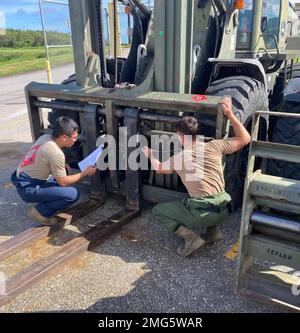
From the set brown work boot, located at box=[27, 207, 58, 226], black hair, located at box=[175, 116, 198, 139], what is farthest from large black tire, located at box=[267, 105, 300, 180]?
brown work boot, located at box=[27, 207, 58, 226]

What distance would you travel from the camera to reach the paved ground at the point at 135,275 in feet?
9.05

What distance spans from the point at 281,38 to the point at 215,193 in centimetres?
387

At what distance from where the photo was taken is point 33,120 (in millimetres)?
4551

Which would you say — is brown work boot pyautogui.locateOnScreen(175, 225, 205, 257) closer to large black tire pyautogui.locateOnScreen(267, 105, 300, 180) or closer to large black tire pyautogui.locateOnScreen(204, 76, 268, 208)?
large black tire pyautogui.locateOnScreen(204, 76, 268, 208)

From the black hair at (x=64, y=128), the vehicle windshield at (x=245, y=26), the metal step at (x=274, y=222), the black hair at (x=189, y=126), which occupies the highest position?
the vehicle windshield at (x=245, y=26)

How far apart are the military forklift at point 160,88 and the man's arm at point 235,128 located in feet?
0.26

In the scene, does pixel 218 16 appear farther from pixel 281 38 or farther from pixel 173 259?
pixel 173 259

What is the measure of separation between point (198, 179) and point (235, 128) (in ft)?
1.91

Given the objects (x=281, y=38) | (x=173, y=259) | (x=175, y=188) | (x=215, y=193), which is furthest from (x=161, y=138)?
(x=281, y=38)

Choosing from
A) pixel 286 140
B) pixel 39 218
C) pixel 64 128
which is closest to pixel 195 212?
pixel 286 140

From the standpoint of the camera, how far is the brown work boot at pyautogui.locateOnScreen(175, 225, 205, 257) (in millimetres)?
3309

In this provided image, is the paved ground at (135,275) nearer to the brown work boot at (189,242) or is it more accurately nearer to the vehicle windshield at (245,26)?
the brown work boot at (189,242)

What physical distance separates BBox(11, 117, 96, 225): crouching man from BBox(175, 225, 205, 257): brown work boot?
1.12 meters

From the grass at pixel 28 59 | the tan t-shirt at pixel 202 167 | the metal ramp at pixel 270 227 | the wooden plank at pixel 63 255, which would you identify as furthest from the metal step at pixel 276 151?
the grass at pixel 28 59
